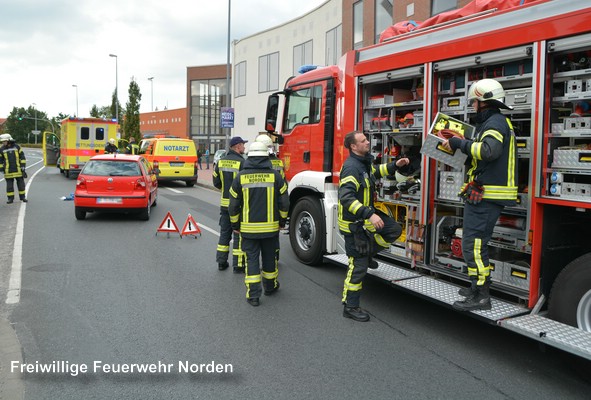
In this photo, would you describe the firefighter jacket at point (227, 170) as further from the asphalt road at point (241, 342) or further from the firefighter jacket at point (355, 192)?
the firefighter jacket at point (355, 192)

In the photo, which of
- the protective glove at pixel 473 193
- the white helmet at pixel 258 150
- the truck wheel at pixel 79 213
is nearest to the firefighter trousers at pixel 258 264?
the white helmet at pixel 258 150

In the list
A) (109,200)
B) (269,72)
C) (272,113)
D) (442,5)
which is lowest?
(109,200)

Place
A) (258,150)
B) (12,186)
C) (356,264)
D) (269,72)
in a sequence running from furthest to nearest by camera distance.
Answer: (269,72)
(12,186)
(258,150)
(356,264)

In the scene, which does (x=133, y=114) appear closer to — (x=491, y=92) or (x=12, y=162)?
(x=12, y=162)

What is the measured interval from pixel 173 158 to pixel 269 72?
1923 centimetres

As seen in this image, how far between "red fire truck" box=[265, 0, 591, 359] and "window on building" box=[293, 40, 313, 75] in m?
27.2

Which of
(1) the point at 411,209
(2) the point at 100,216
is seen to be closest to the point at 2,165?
(2) the point at 100,216

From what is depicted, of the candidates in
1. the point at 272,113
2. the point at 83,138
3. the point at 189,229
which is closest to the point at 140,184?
the point at 189,229

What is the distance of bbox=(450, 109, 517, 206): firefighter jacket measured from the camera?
4.14 m

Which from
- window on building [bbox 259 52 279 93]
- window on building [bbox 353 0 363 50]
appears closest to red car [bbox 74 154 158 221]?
window on building [bbox 353 0 363 50]

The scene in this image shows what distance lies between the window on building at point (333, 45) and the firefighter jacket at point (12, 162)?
62.6 ft

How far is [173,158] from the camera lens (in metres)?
20.3

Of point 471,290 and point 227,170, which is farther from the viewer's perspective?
point 227,170

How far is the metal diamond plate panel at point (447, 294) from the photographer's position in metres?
4.19
